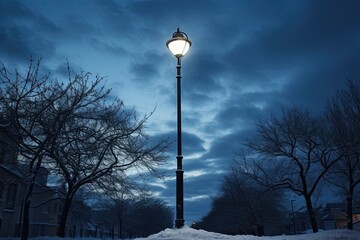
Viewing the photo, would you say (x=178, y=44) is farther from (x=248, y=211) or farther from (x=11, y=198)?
(x=248, y=211)

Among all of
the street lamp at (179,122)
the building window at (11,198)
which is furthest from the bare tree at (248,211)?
the street lamp at (179,122)

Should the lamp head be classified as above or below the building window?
above

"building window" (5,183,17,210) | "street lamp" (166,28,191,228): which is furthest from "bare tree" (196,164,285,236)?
"street lamp" (166,28,191,228)

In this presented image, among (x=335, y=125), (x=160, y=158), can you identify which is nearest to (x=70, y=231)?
(x=160, y=158)

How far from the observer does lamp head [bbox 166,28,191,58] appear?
1043 centimetres

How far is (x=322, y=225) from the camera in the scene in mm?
Result: 89625

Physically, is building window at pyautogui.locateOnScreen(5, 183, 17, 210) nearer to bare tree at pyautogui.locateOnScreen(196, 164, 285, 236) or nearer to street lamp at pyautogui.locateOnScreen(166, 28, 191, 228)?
bare tree at pyautogui.locateOnScreen(196, 164, 285, 236)

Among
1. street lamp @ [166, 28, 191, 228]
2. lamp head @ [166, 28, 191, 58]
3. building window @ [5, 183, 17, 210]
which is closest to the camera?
street lamp @ [166, 28, 191, 228]

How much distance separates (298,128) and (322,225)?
7809 centimetres

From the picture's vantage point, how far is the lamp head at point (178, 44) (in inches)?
411

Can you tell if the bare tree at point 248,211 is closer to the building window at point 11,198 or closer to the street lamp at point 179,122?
the building window at point 11,198

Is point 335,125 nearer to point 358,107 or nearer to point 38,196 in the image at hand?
point 358,107

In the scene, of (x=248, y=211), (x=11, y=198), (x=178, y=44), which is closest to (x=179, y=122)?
(x=178, y=44)

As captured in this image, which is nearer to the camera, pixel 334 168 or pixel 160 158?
pixel 160 158
